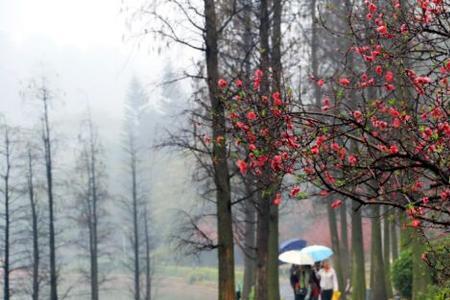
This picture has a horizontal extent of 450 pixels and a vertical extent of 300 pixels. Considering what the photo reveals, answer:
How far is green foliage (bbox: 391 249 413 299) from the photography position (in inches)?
621

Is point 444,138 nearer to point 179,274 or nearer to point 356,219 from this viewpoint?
point 356,219

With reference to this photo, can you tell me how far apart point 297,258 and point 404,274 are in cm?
281

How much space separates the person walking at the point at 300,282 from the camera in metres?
14.5

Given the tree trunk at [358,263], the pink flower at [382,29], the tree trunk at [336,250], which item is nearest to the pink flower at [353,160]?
the pink flower at [382,29]

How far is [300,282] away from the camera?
14633mm

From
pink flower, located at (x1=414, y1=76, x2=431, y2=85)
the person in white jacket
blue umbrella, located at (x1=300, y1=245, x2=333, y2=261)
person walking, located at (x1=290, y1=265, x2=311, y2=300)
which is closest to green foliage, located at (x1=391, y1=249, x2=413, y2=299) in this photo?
blue umbrella, located at (x1=300, y1=245, x2=333, y2=261)

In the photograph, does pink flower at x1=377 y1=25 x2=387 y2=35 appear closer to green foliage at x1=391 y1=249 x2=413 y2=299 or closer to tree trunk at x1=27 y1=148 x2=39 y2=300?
green foliage at x1=391 y1=249 x2=413 y2=299

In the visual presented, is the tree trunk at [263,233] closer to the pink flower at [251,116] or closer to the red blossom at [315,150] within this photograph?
the pink flower at [251,116]

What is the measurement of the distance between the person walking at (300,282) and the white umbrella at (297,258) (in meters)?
0.21

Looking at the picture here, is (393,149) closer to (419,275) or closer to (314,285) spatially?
(419,275)

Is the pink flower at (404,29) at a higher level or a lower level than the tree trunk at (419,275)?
higher

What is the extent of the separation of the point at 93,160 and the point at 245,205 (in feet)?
40.2

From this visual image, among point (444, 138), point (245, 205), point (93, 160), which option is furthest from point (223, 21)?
point (93, 160)

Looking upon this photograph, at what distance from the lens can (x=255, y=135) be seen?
5.36 m
